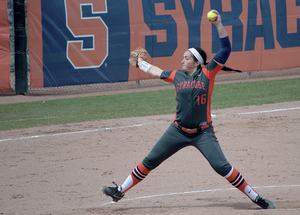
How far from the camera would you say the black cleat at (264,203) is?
14.0 feet

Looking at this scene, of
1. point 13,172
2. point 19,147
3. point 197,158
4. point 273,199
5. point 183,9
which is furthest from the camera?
point 183,9

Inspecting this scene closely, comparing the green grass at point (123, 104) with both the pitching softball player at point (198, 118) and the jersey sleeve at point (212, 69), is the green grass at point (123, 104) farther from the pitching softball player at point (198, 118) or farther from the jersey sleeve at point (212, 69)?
the jersey sleeve at point (212, 69)

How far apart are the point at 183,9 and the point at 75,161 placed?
30.2 feet

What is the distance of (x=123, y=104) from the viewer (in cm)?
1144

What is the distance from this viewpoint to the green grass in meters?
9.99

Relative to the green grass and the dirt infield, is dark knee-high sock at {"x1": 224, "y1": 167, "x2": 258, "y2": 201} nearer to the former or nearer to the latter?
the dirt infield

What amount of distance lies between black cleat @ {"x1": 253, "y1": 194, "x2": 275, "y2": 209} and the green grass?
5.98 metres

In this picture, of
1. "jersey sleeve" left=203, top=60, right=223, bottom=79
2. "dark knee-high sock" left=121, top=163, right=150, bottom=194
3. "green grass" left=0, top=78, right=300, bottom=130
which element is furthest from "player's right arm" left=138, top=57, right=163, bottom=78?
"green grass" left=0, top=78, right=300, bottom=130

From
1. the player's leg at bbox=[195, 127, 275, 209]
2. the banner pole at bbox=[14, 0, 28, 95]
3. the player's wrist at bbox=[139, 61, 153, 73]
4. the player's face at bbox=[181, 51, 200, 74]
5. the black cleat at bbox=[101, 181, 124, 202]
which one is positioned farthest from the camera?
the banner pole at bbox=[14, 0, 28, 95]

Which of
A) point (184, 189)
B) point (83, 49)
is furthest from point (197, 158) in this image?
point (83, 49)

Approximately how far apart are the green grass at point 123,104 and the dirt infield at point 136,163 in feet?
2.40

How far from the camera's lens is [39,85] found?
1289 centimetres

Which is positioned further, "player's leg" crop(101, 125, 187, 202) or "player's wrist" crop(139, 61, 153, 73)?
"player's wrist" crop(139, 61, 153, 73)

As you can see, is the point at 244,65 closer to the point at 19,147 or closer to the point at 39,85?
the point at 39,85
